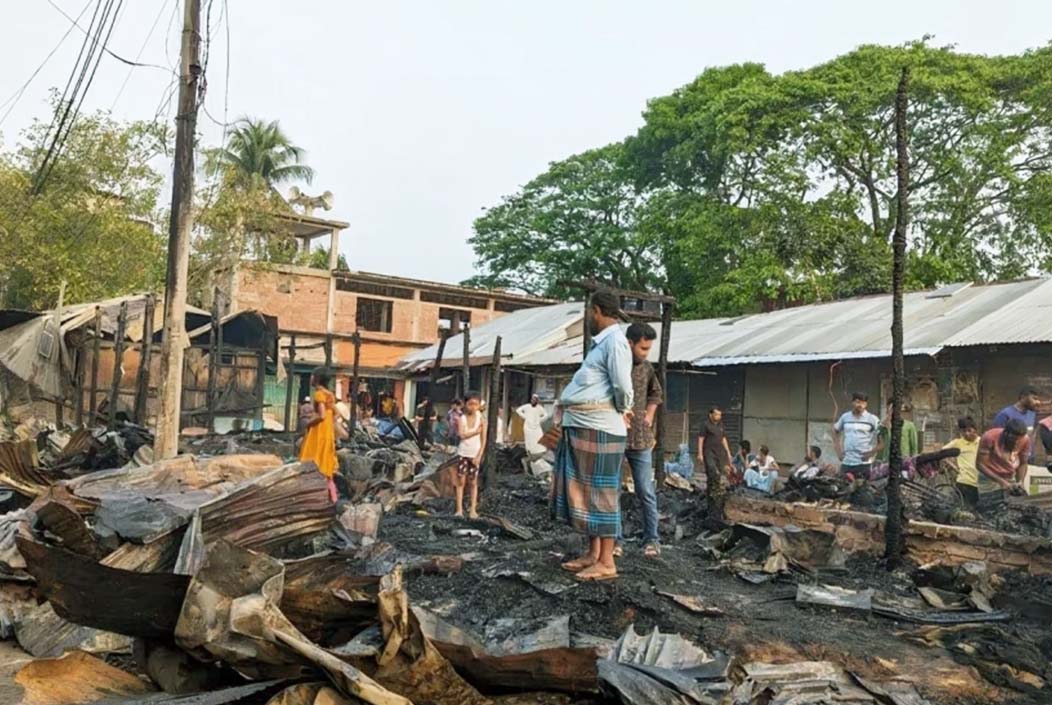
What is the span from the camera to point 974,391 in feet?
42.7

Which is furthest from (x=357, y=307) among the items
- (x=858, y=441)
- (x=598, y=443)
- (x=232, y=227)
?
(x=598, y=443)

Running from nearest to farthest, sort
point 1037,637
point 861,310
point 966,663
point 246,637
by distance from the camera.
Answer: point 246,637 → point 966,663 → point 1037,637 → point 861,310

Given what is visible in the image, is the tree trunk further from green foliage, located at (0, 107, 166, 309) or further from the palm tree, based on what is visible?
the palm tree

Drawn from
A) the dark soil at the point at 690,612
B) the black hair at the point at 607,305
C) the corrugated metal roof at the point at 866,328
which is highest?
the corrugated metal roof at the point at 866,328

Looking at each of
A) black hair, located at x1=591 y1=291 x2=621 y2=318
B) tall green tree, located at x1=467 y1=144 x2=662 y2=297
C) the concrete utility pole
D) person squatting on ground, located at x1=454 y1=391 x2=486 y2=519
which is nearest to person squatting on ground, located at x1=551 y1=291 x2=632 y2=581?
black hair, located at x1=591 y1=291 x2=621 y2=318

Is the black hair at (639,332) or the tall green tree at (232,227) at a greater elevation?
the tall green tree at (232,227)

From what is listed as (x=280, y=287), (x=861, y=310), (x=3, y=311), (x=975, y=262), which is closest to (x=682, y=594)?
(x=861, y=310)

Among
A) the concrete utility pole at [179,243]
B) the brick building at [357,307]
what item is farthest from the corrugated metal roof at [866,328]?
the brick building at [357,307]

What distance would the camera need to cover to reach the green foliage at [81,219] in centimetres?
1995

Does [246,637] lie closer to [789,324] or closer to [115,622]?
[115,622]

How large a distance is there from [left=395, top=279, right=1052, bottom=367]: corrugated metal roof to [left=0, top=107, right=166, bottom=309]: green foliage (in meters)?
10.7

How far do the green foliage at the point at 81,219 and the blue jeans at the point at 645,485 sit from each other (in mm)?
17289

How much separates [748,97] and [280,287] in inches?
709

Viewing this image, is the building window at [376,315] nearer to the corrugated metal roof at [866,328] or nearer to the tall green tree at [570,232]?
the tall green tree at [570,232]
